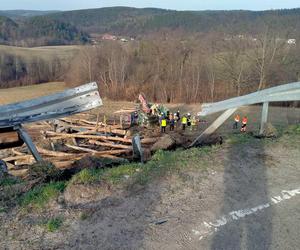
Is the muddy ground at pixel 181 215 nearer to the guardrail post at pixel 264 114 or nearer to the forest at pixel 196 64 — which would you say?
the guardrail post at pixel 264 114

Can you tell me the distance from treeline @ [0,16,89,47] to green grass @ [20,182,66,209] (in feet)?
401

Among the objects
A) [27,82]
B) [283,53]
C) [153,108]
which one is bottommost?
[27,82]

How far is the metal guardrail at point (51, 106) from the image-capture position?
19.6 feet

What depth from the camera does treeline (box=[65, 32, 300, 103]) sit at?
1566 inches

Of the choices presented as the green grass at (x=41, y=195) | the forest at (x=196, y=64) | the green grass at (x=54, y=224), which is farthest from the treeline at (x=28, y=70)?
the green grass at (x=54, y=224)

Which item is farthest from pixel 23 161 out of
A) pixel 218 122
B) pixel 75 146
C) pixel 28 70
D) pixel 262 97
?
pixel 28 70

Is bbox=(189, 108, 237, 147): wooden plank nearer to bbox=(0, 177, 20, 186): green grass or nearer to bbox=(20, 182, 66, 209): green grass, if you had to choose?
bbox=(20, 182, 66, 209): green grass

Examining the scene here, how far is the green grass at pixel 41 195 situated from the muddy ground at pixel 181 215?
13cm

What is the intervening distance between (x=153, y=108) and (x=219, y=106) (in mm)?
17112

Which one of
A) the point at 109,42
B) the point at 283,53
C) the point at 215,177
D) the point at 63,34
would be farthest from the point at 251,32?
the point at 63,34

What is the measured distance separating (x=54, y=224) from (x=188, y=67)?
42880mm

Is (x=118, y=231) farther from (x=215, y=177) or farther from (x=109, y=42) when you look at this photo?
(x=109, y=42)

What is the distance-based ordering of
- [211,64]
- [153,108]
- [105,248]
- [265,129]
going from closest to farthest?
[105,248] < [265,129] < [153,108] < [211,64]

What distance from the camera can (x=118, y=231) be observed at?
4469 millimetres
